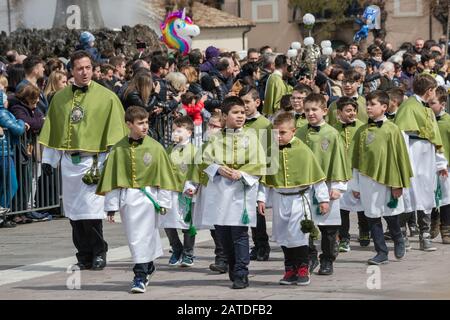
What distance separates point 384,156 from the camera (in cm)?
1473

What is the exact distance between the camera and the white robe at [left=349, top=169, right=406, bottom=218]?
579 inches

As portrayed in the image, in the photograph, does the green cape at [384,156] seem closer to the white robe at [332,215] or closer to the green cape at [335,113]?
the white robe at [332,215]

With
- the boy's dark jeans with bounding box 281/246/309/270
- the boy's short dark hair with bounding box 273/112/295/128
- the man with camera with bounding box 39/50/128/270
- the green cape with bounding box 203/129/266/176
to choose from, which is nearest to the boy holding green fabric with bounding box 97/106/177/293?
the green cape with bounding box 203/129/266/176

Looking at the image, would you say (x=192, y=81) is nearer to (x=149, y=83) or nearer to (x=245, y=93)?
(x=149, y=83)

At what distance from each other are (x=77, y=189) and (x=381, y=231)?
10.0 feet

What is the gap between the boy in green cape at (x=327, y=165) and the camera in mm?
13781

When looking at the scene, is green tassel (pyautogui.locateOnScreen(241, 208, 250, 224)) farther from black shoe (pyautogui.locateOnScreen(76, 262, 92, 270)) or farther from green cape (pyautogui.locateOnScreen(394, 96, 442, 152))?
green cape (pyautogui.locateOnScreen(394, 96, 442, 152))

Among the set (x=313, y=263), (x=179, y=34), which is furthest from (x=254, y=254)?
(x=179, y=34)

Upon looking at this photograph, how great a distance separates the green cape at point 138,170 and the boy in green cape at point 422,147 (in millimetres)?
3840

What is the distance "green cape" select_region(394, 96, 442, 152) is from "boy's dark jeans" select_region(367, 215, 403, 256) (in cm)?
137

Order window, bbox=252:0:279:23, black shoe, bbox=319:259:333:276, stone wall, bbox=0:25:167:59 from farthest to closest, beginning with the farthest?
window, bbox=252:0:279:23 < stone wall, bbox=0:25:167:59 < black shoe, bbox=319:259:333:276

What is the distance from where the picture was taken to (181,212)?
14.5 m

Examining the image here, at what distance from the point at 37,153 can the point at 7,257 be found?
3.18 metres

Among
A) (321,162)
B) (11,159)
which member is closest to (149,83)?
(11,159)
